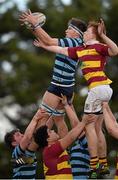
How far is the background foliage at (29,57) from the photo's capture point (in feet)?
86.2

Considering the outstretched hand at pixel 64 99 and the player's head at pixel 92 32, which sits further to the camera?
the outstretched hand at pixel 64 99

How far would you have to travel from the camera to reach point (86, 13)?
2789 cm

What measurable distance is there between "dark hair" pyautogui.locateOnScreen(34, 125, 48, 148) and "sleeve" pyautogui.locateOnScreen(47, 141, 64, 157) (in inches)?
11.5

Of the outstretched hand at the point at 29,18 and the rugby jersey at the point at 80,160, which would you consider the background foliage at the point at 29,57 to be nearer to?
the rugby jersey at the point at 80,160

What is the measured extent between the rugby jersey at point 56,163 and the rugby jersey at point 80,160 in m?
0.46

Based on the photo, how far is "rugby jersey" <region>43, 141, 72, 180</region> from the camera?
9.95 m

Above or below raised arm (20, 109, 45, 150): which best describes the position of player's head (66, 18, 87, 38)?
above

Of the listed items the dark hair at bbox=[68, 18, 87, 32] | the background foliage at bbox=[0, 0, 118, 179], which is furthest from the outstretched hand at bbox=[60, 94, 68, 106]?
the background foliage at bbox=[0, 0, 118, 179]

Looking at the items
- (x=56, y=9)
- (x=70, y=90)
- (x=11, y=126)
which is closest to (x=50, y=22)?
(x=56, y=9)

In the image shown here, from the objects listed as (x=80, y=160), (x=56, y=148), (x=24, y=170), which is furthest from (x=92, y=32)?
(x=24, y=170)

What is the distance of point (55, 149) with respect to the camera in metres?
9.93

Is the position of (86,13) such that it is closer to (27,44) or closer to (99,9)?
(99,9)

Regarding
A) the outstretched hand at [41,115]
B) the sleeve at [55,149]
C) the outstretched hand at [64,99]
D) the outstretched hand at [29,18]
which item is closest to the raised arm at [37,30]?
the outstretched hand at [29,18]

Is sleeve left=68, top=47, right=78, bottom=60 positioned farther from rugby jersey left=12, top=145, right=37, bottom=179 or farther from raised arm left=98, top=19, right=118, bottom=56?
rugby jersey left=12, top=145, right=37, bottom=179
